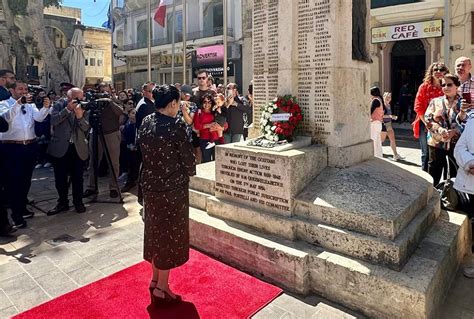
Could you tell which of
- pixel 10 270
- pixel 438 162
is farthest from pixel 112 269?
pixel 438 162

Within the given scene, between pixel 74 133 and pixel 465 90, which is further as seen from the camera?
pixel 74 133

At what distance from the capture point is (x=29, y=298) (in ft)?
11.1

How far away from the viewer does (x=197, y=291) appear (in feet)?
11.2

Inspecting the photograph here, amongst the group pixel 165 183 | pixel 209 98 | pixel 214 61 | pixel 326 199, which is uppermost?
pixel 214 61

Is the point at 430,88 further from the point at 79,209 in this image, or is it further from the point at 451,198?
the point at 79,209

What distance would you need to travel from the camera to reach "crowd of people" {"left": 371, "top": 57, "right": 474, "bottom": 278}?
3.74 meters

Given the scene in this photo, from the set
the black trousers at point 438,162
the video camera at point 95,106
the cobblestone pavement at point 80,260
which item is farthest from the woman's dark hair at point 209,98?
the black trousers at point 438,162

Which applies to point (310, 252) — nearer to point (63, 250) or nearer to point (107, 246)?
point (107, 246)

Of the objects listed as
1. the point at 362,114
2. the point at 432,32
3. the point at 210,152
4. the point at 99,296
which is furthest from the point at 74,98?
the point at 432,32

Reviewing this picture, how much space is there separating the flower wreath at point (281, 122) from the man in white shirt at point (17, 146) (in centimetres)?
337

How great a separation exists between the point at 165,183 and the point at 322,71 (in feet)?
8.07

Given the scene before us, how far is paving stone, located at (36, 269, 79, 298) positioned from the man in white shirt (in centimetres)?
183

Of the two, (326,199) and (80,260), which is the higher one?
(326,199)

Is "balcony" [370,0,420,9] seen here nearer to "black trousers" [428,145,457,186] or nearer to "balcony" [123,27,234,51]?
"balcony" [123,27,234,51]
